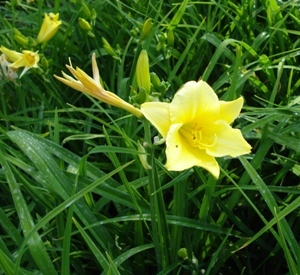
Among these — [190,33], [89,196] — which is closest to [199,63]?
[190,33]

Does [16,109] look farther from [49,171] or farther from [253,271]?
[253,271]

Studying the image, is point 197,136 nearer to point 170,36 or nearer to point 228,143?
point 228,143

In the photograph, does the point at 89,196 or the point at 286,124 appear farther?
the point at 286,124

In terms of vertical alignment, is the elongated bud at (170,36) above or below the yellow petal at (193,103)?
below

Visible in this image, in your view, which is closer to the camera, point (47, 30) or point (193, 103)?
point (193, 103)

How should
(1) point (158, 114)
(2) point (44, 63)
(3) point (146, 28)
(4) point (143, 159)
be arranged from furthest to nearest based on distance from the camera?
(2) point (44, 63) < (3) point (146, 28) < (4) point (143, 159) < (1) point (158, 114)

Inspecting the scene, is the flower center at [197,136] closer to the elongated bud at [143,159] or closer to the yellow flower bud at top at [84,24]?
the elongated bud at [143,159]

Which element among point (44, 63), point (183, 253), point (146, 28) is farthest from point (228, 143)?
point (44, 63)

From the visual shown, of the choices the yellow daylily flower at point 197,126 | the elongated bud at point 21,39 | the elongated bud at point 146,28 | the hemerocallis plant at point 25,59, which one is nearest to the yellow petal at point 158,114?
the yellow daylily flower at point 197,126
